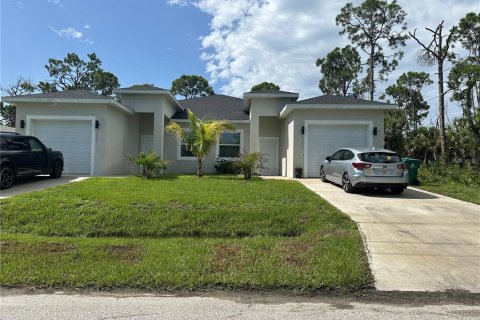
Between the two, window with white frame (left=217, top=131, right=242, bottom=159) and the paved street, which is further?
window with white frame (left=217, top=131, right=242, bottom=159)

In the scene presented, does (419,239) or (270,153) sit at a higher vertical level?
(270,153)

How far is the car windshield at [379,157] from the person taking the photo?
35.0 feet

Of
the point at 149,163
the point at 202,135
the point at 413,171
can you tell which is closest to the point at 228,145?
the point at 202,135

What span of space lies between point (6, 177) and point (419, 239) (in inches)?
425

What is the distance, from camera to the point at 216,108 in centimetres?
2244

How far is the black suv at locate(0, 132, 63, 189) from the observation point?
397 inches

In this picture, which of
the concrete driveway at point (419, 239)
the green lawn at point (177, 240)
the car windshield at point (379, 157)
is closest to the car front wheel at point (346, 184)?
the concrete driveway at point (419, 239)

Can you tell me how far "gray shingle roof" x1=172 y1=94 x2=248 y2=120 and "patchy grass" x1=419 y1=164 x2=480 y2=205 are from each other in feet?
32.6

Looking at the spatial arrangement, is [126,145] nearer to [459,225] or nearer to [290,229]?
[290,229]

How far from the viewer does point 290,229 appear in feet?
22.7

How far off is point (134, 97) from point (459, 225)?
1535 centimetres

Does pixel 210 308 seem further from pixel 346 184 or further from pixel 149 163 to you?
pixel 149 163

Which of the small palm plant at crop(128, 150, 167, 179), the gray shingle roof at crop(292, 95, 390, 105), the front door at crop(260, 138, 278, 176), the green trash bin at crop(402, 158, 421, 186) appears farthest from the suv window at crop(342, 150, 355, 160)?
the front door at crop(260, 138, 278, 176)

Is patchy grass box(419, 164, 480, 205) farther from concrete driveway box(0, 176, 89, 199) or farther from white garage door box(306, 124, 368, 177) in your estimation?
concrete driveway box(0, 176, 89, 199)
